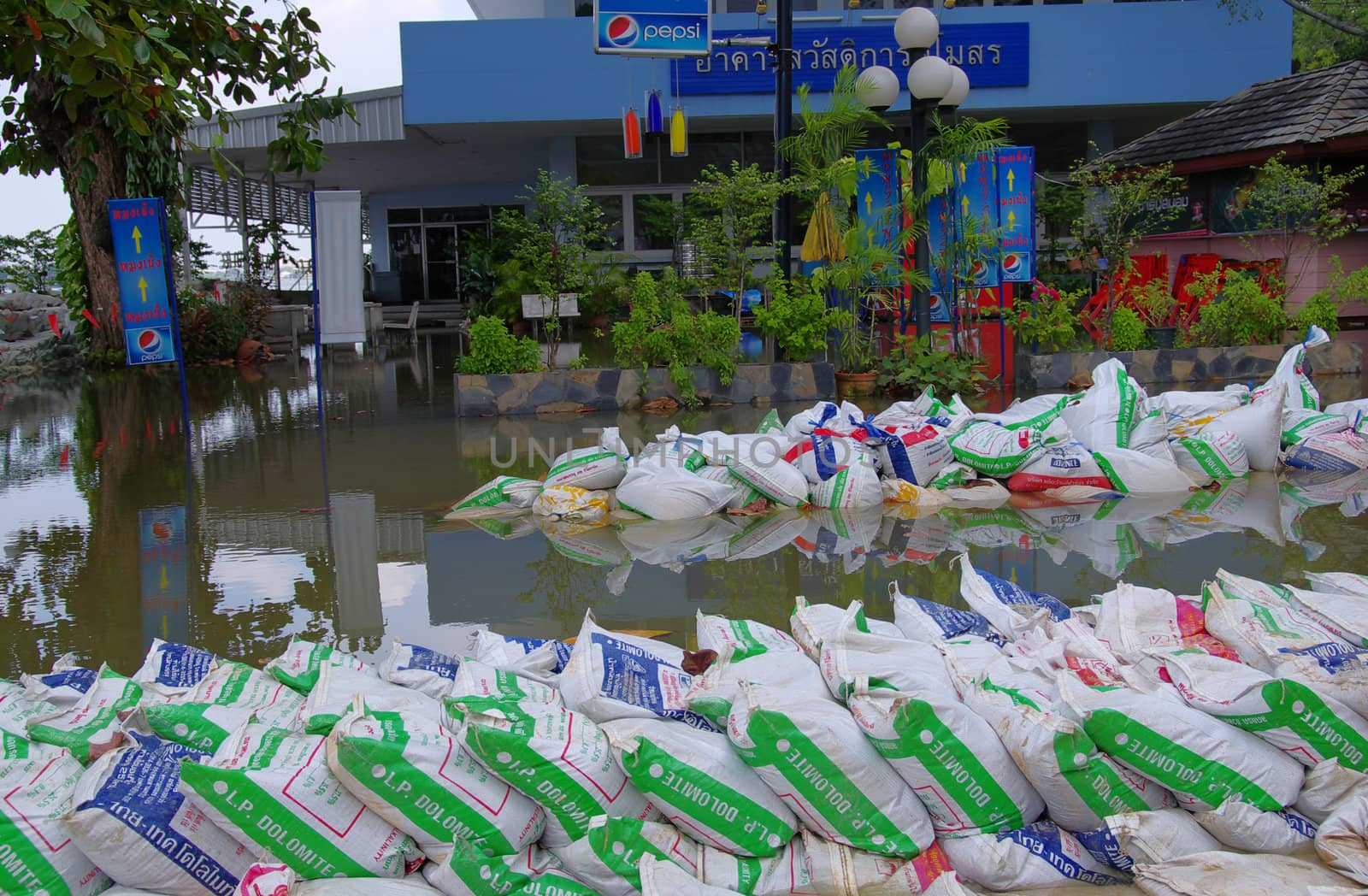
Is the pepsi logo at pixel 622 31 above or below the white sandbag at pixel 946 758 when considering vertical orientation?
above

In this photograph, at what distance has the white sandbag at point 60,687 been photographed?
3.22 m

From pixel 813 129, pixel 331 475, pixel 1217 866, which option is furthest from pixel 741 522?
pixel 813 129

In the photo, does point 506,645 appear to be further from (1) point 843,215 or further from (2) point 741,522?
(1) point 843,215

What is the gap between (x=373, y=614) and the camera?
4.70 m

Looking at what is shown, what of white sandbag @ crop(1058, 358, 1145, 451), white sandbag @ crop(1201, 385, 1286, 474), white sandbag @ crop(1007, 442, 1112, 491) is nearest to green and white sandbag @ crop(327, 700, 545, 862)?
white sandbag @ crop(1007, 442, 1112, 491)

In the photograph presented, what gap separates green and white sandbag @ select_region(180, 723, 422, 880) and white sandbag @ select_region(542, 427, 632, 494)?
367cm

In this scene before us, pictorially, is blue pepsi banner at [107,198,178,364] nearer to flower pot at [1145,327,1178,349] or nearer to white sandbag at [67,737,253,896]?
white sandbag at [67,737,253,896]

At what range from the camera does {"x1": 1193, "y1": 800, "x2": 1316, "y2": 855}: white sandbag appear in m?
2.67

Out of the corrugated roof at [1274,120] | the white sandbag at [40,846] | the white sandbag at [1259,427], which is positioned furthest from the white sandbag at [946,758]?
the corrugated roof at [1274,120]

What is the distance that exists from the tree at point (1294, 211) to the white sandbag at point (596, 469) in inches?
325

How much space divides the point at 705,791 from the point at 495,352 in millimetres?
7695

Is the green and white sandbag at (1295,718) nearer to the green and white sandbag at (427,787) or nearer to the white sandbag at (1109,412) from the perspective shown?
the green and white sandbag at (427,787)

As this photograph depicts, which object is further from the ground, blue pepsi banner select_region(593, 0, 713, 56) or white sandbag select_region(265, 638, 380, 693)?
blue pepsi banner select_region(593, 0, 713, 56)

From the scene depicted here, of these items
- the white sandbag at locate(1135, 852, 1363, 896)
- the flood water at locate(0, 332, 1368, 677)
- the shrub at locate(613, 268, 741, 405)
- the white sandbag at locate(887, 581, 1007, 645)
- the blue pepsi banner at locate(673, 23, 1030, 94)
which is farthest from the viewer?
the blue pepsi banner at locate(673, 23, 1030, 94)
